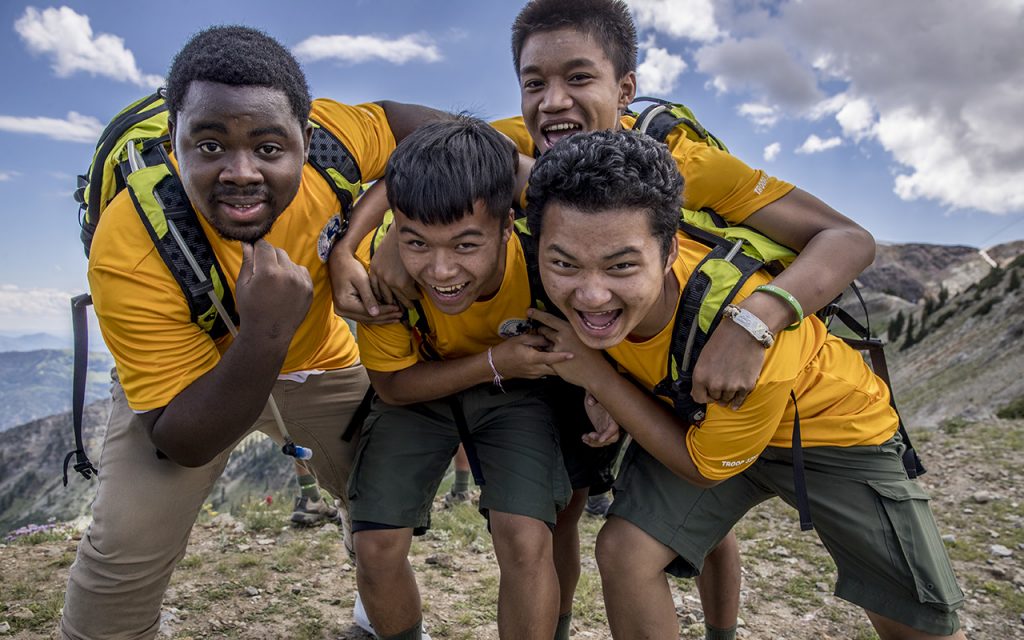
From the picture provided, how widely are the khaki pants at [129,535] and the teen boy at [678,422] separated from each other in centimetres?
201

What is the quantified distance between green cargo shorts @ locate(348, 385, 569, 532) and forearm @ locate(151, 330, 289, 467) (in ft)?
2.51

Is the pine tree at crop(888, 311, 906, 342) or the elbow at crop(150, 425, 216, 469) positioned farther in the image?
the pine tree at crop(888, 311, 906, 342)

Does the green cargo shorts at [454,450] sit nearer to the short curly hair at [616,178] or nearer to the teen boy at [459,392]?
the teen boy at [459,392]

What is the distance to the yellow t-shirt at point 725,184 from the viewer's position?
3334 mm

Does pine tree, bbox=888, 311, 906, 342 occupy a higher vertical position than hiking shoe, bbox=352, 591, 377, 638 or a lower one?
higher

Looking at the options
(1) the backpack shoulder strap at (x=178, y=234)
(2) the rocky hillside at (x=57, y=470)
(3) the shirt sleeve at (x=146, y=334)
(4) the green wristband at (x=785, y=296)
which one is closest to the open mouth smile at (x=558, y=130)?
(4) the green wristband at (x=785, y=296)

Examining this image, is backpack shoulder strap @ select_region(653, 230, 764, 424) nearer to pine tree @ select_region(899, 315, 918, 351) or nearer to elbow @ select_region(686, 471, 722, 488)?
elbow @ select_region(686, 471, 722, 488)

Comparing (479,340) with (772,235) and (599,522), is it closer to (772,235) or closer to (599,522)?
(772,235)

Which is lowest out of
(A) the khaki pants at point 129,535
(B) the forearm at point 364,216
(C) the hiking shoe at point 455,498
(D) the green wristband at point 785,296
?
(C) the hiking shoe at point 455,498

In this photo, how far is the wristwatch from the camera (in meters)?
2.78

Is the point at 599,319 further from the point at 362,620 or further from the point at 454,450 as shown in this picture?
the point at 362,620

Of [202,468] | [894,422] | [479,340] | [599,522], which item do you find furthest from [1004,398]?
[202,468]

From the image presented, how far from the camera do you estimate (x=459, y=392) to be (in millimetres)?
3828

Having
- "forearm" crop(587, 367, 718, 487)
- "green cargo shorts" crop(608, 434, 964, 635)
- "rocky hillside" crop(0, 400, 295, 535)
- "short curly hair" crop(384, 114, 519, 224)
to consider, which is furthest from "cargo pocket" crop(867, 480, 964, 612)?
"rocky hillside" crop(0, 400, 295, 535)
